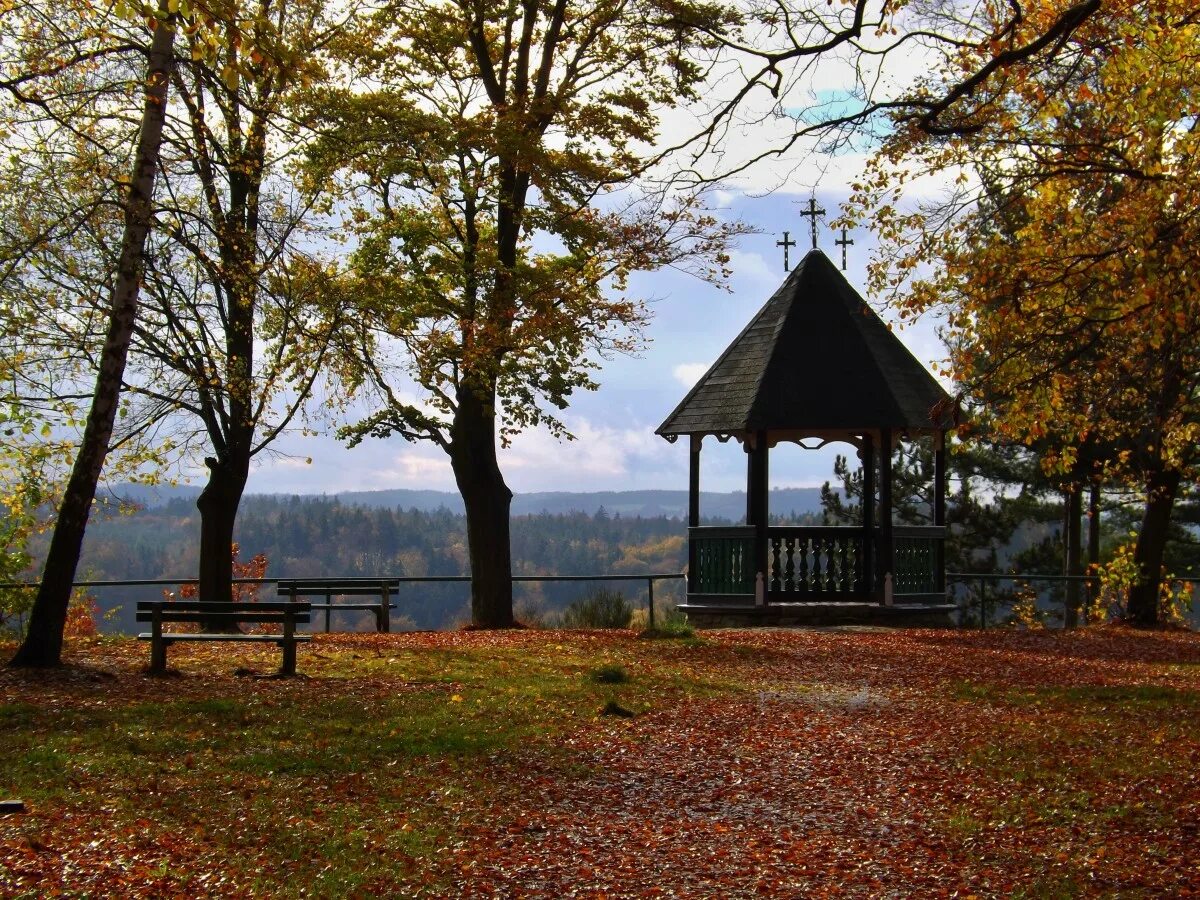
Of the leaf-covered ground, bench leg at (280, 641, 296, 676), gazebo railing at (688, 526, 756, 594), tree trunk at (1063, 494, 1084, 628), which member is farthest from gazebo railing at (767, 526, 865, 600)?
tree trunk at (1063, 494, 1084, 628)

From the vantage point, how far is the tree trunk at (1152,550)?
21141 millimetres

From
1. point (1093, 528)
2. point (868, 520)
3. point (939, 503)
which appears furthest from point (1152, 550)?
point (1093, 528)

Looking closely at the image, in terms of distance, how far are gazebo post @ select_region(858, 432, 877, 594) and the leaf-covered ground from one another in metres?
6.50

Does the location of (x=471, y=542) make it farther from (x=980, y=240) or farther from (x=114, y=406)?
(x=980, y=240)

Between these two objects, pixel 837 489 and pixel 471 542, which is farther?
pixel 837 489

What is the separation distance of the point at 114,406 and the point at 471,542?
8.72 metres

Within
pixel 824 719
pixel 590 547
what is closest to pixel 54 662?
pixel 824 719

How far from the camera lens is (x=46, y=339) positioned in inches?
622

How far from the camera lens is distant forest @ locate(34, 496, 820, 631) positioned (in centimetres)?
11700

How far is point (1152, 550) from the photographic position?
70.6 feet

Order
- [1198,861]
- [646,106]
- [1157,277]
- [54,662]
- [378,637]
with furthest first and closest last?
[646,106] < [378,637] < [54,662] < [1157,277] < [1198,861]

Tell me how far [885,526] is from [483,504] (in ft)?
20.1

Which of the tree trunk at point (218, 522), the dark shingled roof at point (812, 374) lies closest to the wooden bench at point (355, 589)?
the tree trunk at point (218, 522)

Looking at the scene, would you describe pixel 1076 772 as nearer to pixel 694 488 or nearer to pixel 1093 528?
pixel 694 488
